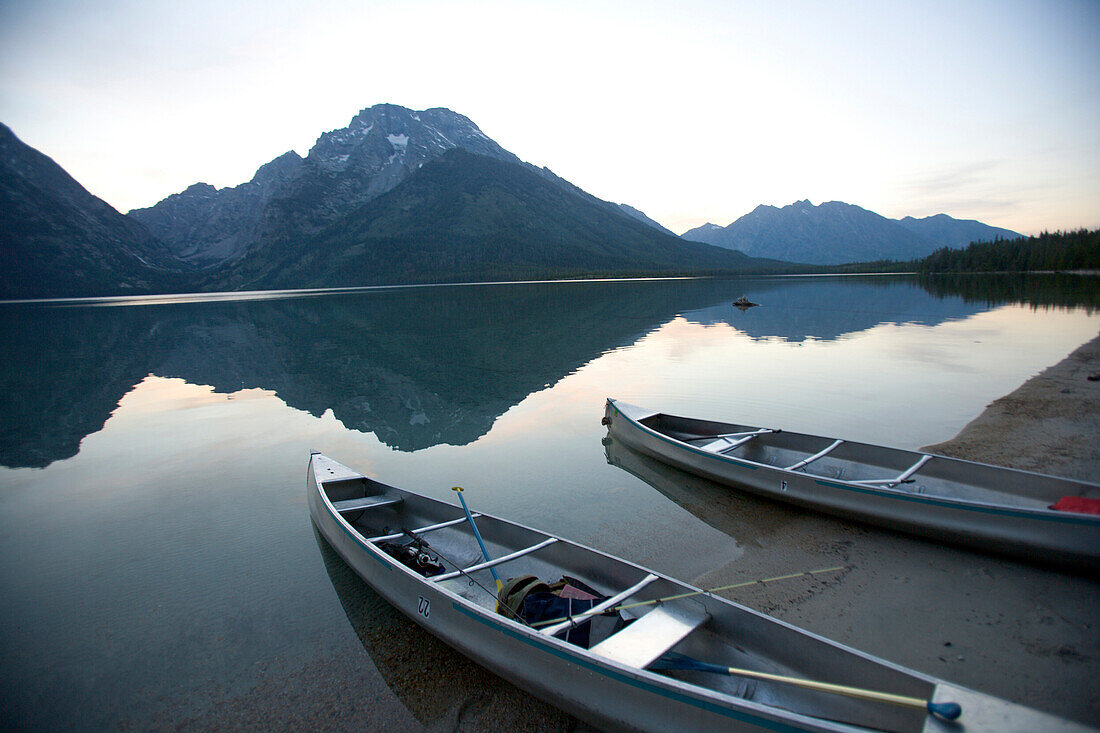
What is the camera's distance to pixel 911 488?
9578 mm

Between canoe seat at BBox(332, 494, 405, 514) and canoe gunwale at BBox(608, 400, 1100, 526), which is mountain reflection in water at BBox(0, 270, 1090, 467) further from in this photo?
canoe gunwale at BBox(608, 400, 1100, 526)

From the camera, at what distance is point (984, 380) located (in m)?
20.7

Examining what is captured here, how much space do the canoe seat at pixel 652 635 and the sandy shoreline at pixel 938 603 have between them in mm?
2101

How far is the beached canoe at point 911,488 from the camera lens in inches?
294

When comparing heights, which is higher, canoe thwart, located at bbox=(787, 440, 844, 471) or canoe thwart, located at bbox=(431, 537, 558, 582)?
canoe thwart, located at bbox=(787, 440, 844, 471)

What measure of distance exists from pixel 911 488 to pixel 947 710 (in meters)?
6.74

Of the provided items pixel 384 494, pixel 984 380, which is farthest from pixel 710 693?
pixel 984 380

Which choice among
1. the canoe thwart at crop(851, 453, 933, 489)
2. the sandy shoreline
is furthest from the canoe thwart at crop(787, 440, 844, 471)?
the canoe thwart at crop(851, 453, 933, 489)

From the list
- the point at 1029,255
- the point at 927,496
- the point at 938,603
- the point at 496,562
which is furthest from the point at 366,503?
the point at 1029,255

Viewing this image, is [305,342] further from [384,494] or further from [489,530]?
[489,530]

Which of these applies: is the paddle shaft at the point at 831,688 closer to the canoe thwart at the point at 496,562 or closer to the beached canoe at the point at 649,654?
the beached canoe at the point at 649,654

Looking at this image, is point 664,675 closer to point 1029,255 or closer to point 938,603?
point 938,603

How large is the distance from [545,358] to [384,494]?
65.7 feet

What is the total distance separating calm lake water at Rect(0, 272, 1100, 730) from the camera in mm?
6844
